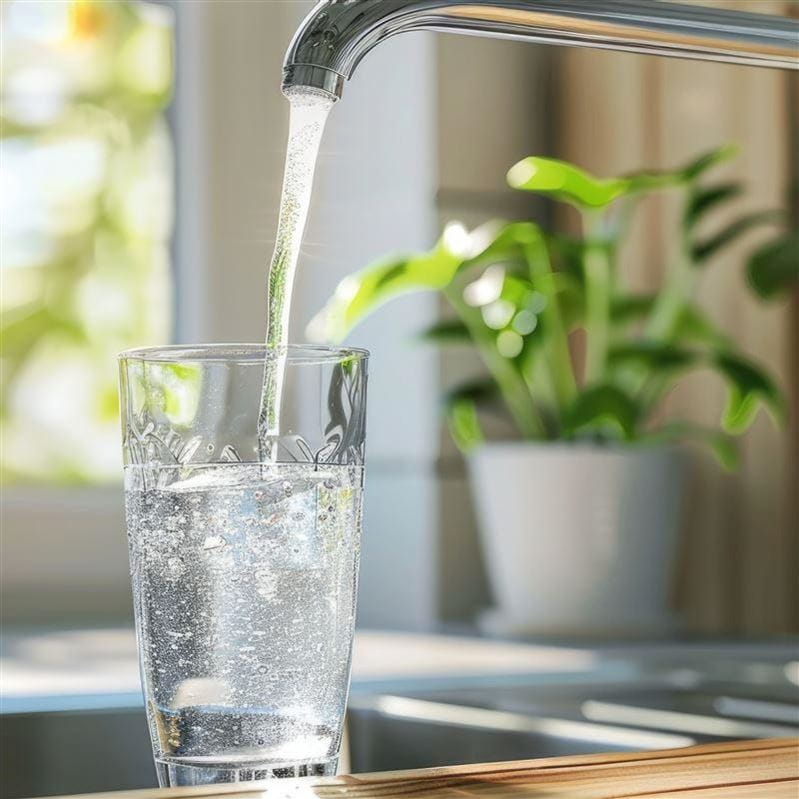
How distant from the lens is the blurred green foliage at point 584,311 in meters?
1.33

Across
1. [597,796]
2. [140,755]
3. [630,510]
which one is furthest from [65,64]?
[597,796]

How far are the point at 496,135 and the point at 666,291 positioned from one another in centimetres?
30

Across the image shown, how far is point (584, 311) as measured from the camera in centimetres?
148

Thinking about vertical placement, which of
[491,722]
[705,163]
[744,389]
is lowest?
[491,722]

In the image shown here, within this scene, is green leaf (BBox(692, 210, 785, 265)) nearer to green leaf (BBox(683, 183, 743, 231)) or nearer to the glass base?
green leaf (BBox(683, 183, 743, 231))

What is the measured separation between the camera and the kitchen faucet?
0.36 m

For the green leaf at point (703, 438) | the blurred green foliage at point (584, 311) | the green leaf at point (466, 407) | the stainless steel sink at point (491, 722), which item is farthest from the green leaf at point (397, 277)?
the stainless steel sink at point (491, 722)

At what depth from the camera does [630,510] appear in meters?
1.36

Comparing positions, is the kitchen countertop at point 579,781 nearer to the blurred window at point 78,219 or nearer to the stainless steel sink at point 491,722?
the stainless steel sink at point 491,722

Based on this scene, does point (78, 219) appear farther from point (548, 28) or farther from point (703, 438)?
point (548, 28)

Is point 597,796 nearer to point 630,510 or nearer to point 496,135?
point 630,510

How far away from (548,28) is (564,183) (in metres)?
0.94

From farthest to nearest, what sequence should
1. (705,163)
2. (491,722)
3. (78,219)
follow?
(78,219)
(705,163)
(491,722)

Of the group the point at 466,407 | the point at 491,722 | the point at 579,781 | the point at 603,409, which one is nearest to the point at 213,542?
the point at 579,781
